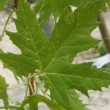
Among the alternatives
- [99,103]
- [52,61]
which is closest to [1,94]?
[52,61]

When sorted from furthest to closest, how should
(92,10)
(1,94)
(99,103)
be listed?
1. (99,103)
2. (1,94)
3. (92,10)

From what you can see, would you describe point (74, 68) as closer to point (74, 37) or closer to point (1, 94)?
point (74, 37)

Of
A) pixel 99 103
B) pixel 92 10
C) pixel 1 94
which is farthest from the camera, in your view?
pixel 99 103

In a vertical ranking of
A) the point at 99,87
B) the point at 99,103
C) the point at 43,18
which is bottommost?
the point at 99,87

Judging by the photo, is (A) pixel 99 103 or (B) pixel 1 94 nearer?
(B) pixel 1 94

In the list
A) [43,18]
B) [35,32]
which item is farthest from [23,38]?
[43,18]

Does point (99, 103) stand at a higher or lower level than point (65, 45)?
higher
